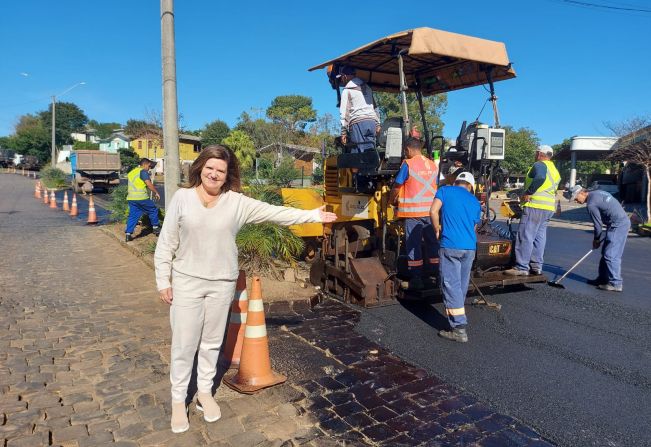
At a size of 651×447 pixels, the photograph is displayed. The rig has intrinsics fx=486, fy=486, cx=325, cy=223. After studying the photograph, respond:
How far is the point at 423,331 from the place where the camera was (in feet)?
16.4

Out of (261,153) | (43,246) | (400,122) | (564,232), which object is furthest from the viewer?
(261,153)

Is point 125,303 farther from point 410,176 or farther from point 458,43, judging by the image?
point 458,43

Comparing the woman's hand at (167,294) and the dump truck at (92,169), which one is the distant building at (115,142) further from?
the woman's hand at (167,294)

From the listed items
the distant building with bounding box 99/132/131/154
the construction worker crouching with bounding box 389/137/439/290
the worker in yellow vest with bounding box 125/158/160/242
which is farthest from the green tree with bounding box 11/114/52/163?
the construction worker crouching with bounding box 389/137/439/290

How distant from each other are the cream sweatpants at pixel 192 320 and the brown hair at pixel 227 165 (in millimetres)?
618

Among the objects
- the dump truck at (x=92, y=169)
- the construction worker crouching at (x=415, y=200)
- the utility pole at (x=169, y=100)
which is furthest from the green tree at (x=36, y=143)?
the construction worker crouching at (x=415, y=200)

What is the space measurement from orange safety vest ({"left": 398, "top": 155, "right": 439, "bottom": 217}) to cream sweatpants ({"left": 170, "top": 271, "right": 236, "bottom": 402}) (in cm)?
290

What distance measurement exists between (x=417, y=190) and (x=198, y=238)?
317 centimetres

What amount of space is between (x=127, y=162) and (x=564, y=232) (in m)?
39.9

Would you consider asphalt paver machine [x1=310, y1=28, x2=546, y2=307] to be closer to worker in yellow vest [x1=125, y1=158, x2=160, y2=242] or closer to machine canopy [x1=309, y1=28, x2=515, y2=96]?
machine canopy [x1=309, y1=28, x2=515, y2=96]

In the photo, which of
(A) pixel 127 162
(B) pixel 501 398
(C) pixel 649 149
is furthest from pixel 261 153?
(B) pixel 501 398

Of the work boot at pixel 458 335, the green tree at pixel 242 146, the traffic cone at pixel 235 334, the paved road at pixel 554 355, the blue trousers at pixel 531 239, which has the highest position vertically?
the green tree at pixel 242 146

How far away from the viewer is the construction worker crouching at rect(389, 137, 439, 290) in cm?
555

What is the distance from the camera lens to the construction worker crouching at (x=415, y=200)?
18.2 feet
